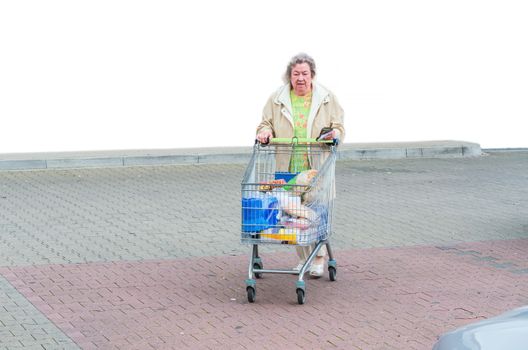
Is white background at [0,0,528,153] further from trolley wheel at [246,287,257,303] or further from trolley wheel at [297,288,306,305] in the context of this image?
trolley wheel at [297,288,306,305]

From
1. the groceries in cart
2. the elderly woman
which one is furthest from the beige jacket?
the groceries in cart

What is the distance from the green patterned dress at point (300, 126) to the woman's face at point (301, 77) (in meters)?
0.09

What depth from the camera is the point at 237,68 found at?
17.7 m

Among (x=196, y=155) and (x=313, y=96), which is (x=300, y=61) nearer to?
(x=313, y=96)

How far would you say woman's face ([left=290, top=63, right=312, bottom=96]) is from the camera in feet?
29.9

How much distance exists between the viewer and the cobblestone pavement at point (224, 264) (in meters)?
7.81

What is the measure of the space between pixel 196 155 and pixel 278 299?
8.22 meters

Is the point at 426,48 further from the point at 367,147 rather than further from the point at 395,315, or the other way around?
the point at 395,315

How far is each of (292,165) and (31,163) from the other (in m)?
7.69

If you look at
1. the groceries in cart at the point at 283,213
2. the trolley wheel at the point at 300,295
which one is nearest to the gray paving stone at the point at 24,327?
the groceries in cart at the point at 283,213

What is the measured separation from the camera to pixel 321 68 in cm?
1812

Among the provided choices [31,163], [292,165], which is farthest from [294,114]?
[31,163]

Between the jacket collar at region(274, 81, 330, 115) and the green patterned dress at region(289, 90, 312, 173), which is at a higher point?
the jacket collar at region(274, 81, 330, 115)

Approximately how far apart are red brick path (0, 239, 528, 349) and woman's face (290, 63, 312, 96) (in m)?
1.58
